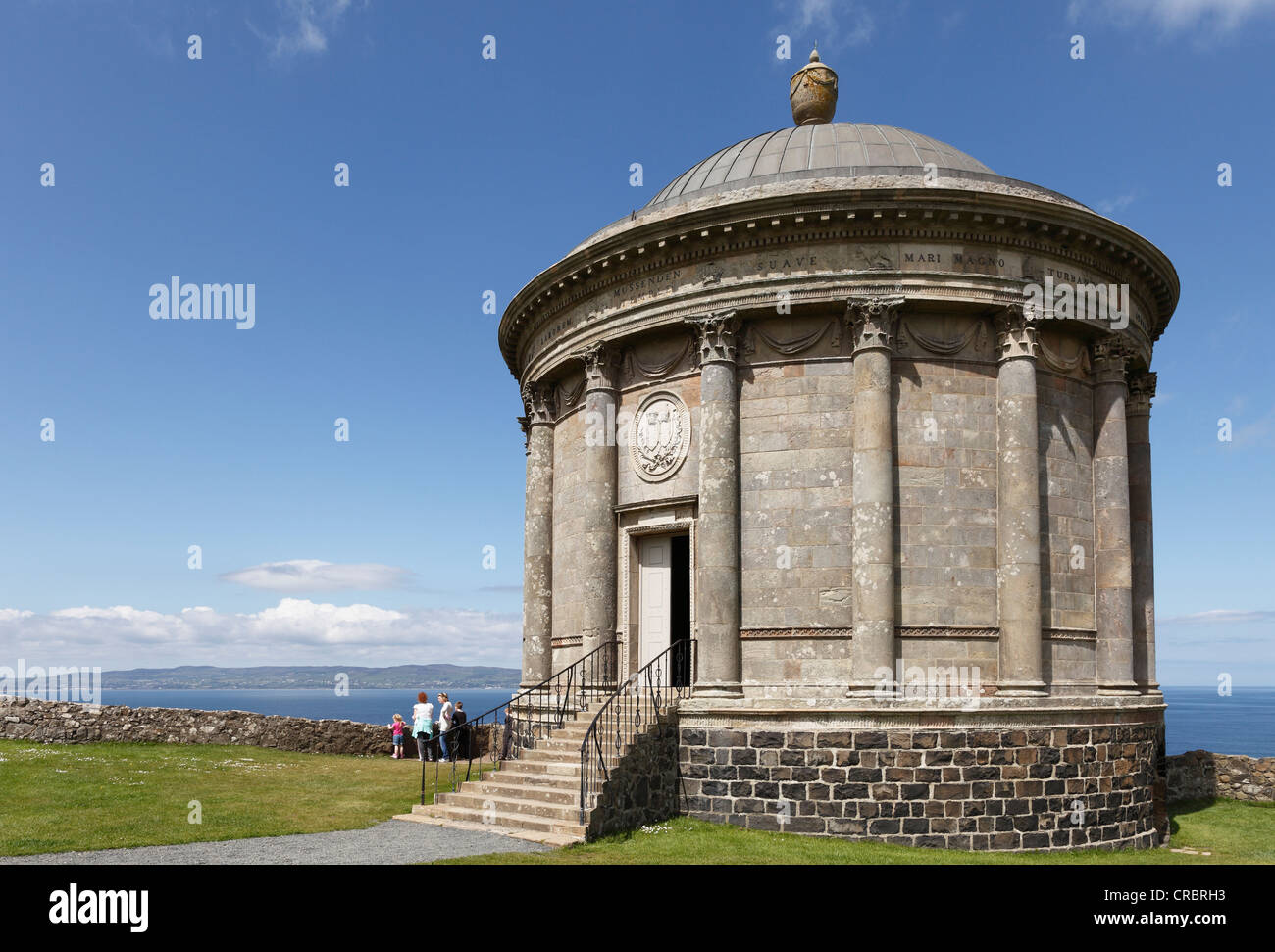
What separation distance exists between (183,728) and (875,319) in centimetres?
1820

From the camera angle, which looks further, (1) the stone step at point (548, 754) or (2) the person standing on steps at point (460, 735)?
(2) the person standing on steps at point (460, 735)

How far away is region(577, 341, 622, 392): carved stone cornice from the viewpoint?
18188 millimetres

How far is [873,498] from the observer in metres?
15.3

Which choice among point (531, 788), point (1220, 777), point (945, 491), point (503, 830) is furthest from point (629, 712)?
point (1220, 777)

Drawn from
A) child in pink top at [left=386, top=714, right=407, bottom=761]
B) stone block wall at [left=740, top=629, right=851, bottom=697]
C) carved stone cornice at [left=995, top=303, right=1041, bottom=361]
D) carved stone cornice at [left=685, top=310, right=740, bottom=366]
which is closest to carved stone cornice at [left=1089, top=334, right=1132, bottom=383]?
carved stone cornice at [left=995, top=303, right=1041, bottom=361]

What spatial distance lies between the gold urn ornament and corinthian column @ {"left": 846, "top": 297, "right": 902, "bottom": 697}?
26.5ft

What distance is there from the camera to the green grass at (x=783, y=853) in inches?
483

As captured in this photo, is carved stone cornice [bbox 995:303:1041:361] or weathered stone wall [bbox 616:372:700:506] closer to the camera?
carved stone cornice [bbox 995:303:1041:361]

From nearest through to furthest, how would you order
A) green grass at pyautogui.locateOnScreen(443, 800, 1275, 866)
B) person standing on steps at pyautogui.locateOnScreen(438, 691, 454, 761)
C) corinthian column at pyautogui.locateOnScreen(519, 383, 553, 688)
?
1. green grass at pyautogui.locateOnScreen(443, 800, 1275, 866)
2. corinthian column at pyautogui.locateOnScreen(519, 383, 553, 688)
3. person standing on steps at pyautogui.locateOnScreen(438, 691, 454, 761)

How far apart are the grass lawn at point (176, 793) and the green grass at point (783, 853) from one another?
3.78m

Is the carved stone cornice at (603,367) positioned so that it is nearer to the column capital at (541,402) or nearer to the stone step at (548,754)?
the column capital at (541,402)

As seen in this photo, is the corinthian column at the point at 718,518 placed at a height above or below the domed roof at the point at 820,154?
below

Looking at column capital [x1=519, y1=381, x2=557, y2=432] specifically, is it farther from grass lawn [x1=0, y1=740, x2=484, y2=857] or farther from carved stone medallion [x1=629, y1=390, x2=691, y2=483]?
grass lawn [x1=0, y1=740, x2=484, y2=857]

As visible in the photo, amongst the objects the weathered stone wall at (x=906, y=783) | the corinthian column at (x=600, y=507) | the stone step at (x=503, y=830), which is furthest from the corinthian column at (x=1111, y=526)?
the stone step at (x=503, y=830)
